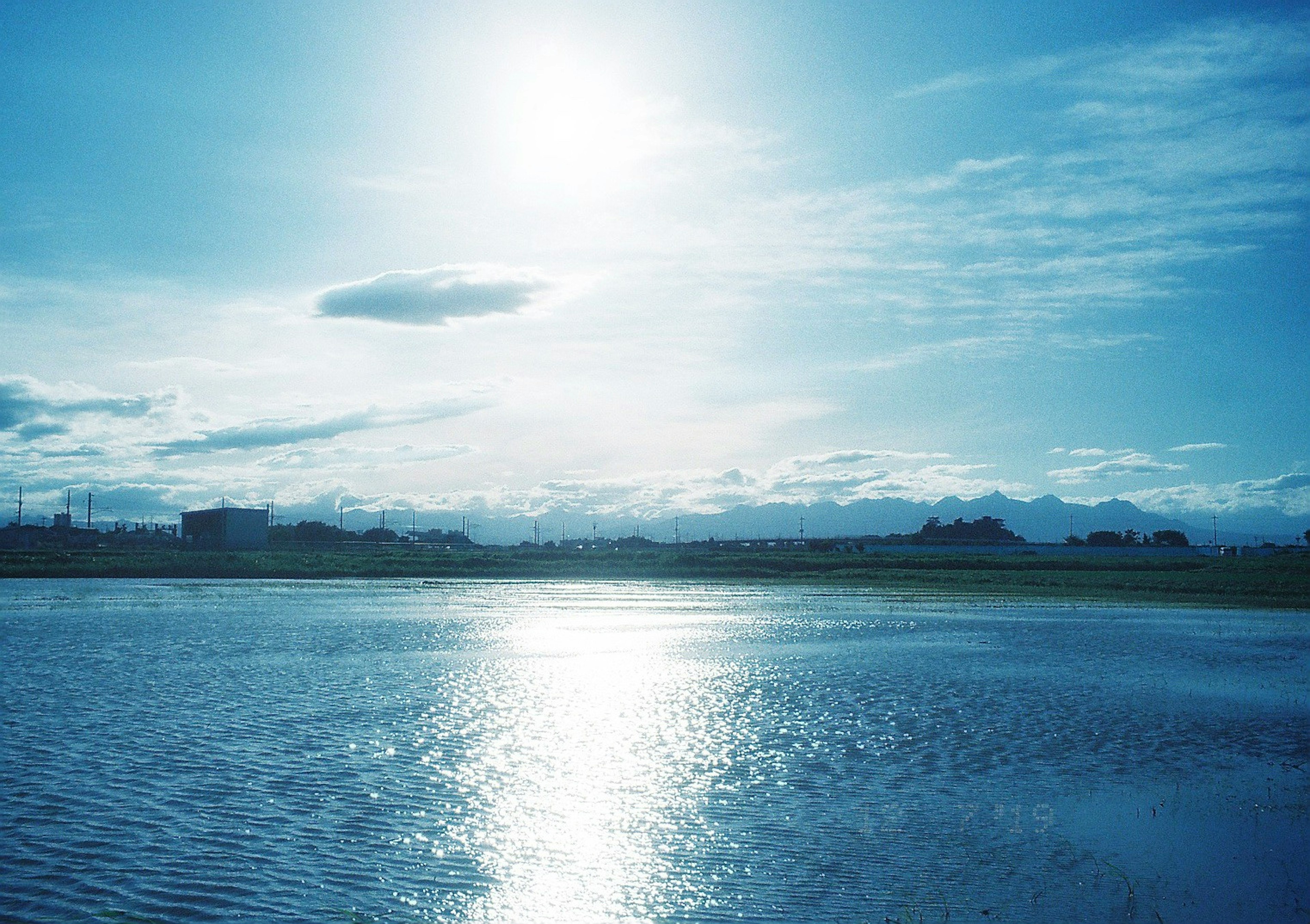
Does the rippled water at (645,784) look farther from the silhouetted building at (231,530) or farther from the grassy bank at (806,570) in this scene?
the silhouetted building at (231,530)

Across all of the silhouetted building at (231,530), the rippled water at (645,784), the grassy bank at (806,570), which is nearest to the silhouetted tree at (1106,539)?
the grassy bank at (806,570)

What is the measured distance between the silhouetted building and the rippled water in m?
115

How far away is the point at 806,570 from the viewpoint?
331ft

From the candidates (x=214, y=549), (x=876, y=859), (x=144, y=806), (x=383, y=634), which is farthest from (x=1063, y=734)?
(x=214, y=549)

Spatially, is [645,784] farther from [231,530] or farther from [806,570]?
[231,530]

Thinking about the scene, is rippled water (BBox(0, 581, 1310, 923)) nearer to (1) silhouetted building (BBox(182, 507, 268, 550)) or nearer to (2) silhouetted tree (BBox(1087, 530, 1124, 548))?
(1) silhouetted building (BBox(182, 507, 268, 550))

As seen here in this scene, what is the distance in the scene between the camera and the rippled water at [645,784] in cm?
1015

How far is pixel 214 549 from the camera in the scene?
441ft

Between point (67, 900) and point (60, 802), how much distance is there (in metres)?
3.94

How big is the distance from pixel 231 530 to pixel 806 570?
275 feet

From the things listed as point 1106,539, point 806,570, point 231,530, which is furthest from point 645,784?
point 1106,539

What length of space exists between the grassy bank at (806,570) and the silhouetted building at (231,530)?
12.8 metres

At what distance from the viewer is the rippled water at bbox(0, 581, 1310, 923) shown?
10.1 m

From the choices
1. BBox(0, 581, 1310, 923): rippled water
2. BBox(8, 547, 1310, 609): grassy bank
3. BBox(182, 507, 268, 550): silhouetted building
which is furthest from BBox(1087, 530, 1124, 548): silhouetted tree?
BBox(0, 581, 1310, 923): rippled water
